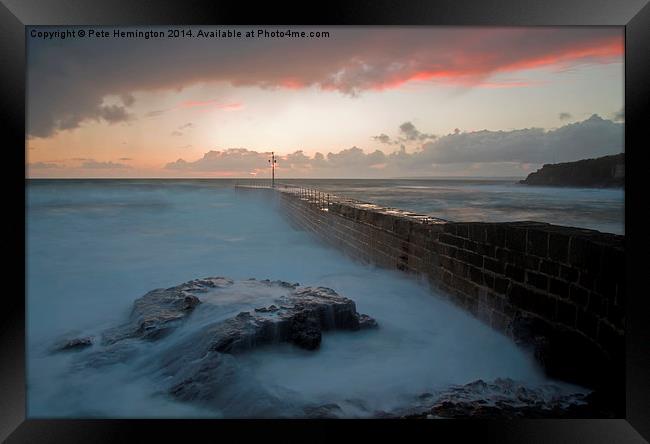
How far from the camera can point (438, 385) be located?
11.0 feet

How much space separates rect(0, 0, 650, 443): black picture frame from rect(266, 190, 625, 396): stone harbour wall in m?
0.34

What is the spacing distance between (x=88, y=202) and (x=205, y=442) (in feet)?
45.6

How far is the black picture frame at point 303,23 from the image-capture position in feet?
9.29

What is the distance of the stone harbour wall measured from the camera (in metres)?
2.65

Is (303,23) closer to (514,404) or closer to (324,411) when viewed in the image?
(324,411)

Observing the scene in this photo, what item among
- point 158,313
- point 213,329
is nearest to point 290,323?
point 213,329

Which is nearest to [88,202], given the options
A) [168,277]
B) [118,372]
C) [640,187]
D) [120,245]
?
[120,245]

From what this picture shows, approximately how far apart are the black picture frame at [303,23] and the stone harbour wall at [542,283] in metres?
0.34

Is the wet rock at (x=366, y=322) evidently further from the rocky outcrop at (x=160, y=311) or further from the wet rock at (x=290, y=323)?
the rocky outcrop at (x=160, y=311)

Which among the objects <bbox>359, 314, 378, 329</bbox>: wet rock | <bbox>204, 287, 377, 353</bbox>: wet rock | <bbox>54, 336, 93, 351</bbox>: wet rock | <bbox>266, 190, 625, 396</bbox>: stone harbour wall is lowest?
<bbox>54, 336, 93, 351</bbox>: wet rock

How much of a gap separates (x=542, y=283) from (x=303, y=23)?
2375mm

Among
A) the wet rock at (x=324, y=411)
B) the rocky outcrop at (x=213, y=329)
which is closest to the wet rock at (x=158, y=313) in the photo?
the rocky outcrop at (x=213, y=329)

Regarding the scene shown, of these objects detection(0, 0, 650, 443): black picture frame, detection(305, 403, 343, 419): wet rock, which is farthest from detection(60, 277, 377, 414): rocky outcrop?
detection(305, 403, 343, 419): wet rock

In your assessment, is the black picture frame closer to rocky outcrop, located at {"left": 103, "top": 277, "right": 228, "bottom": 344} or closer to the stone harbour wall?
the stone harbour wall
